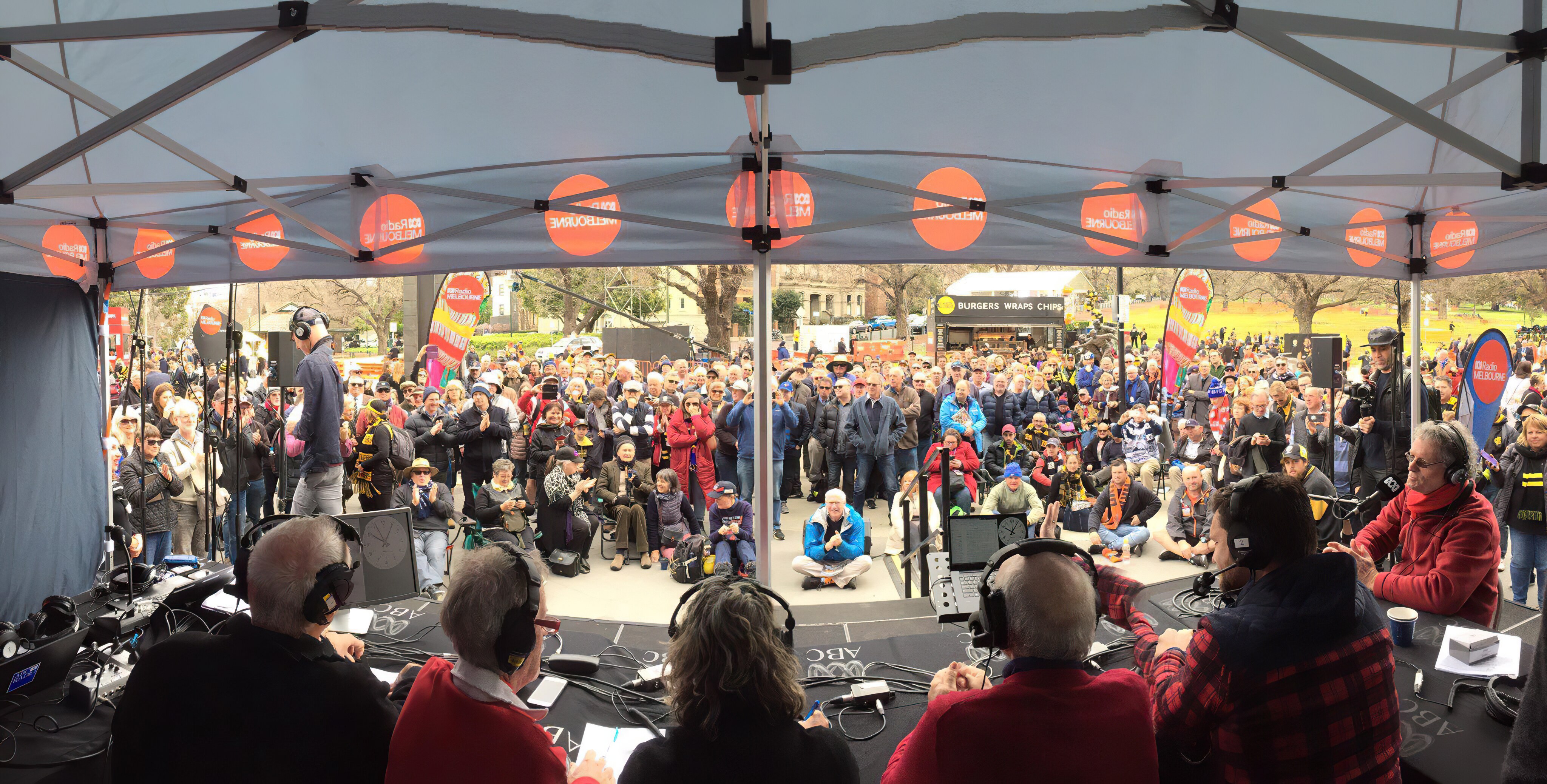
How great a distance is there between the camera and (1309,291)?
31547 millimetres

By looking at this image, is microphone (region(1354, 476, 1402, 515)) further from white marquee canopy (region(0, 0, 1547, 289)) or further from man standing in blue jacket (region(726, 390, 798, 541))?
man standing in blue jacket (region(726, 390, 798, 541))

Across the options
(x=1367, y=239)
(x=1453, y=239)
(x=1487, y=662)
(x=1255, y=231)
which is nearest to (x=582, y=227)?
(x=1255, y=231)

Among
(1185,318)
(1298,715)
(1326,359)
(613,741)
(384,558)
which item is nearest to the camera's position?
(1298,715)

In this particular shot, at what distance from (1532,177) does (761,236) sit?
3.29 m

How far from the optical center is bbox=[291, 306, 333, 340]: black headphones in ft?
16.0

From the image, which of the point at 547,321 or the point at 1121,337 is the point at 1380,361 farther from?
the point at 547,321

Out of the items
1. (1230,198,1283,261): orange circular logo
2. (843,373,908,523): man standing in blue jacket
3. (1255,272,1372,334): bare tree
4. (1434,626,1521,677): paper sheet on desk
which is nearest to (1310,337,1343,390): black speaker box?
(1230,198,1283,261): orange circular logo

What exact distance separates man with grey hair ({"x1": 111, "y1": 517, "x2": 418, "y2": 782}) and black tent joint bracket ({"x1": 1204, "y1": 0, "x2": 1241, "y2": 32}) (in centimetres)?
326

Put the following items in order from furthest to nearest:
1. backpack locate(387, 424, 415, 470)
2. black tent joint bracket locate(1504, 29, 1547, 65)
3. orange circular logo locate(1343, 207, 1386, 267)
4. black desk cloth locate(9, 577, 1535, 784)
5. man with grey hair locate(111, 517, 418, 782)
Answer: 1. backpack locate(387, 424, 415, 470)
2. orange circular logo locate(1343, 207, 1386, 267)
3. black tent joint bracket locate(1504, 29, 1547, 65)
4. black desk cloth locate(9, 577, 1535, 784)
5. man with grey hair locate(111, 517, 418, 782)

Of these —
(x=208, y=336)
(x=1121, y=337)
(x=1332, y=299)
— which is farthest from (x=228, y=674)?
(x=1332, y=299)

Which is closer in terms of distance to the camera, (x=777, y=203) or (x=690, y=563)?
(x=777, y=203)

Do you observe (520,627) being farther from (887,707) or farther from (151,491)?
A: (151,491)

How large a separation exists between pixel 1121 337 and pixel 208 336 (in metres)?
12.7

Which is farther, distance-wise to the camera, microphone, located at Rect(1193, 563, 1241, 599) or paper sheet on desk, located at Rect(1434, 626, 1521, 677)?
paper sheet on desk, located at Rect(1434, 626, 1521, 677)
